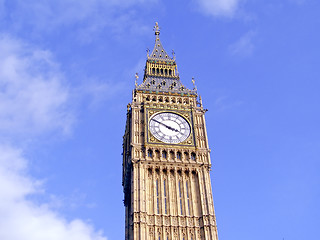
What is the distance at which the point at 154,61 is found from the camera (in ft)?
255

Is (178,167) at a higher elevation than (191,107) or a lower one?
lower

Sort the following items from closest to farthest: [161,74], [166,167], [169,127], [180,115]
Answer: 1. [166,167]
2. [169,127]
3. [180,115]
4. [161,74]

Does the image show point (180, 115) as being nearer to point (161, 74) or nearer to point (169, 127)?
point (169, 127)

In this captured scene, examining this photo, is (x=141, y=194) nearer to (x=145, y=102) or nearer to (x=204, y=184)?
(x=204, y=184)

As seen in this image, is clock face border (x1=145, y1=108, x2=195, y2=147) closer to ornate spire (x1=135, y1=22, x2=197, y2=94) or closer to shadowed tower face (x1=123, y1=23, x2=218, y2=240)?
shadowed tower face (x1=123, y1=23, x2=218, y2=240)

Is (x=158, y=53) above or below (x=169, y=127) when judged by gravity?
above

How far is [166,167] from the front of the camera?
198ft

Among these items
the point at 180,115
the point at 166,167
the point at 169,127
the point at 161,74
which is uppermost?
the point at 161,74

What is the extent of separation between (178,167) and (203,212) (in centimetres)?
677

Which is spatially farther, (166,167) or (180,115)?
(180,115)

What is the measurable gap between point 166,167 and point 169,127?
599 cm

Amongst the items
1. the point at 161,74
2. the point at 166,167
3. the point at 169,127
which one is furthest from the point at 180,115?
the point at 161,74

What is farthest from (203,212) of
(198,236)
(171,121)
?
(171,121)

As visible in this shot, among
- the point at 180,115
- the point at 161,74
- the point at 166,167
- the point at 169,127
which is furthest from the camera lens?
the point at 161,74
